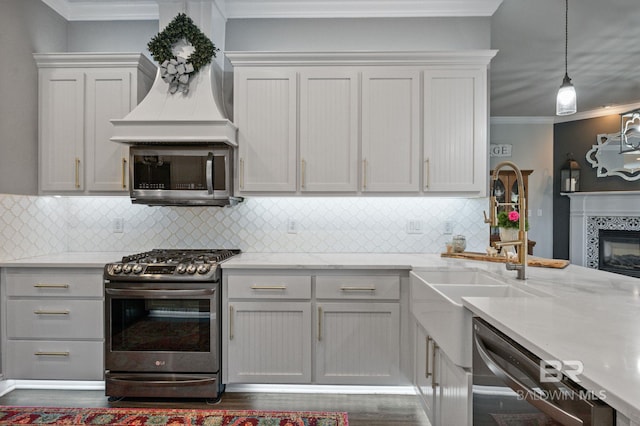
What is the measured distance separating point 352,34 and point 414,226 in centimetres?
174

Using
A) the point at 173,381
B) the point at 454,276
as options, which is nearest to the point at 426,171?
the point at 454,276

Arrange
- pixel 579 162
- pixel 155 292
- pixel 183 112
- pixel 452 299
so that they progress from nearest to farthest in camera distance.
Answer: pixel 452 299, pixel 155 292, pixel 183 112, pixel 579 162

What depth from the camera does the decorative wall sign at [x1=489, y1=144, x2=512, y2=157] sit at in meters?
6.95

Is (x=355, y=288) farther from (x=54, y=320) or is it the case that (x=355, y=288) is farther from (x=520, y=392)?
(x=54, y=320)

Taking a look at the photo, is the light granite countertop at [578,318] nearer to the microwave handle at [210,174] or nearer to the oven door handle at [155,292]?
the oven door handle at [155,292]

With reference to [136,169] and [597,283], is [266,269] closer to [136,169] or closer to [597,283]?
[136,169]

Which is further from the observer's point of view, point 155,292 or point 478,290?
point 155,292

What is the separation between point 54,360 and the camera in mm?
2723

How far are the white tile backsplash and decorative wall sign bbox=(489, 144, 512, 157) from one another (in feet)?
13.7

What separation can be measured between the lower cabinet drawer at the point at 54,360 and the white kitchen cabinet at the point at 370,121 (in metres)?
1.83

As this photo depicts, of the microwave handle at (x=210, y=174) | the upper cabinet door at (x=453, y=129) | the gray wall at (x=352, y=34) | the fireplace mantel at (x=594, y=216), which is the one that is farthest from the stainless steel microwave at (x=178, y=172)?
the fireplace mantel at (x=594, y=216)

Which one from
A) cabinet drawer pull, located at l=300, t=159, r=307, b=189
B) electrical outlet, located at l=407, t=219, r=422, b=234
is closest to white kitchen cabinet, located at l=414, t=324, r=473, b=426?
electrical outlet, located at l=407, t=219, r=422, b=234

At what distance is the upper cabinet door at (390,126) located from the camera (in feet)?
9.69

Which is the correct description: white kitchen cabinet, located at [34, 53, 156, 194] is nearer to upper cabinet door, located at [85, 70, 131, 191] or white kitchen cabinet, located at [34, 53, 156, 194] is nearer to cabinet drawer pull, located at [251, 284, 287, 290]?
upper cabinet door, located at [85, 70, 131, 191]
